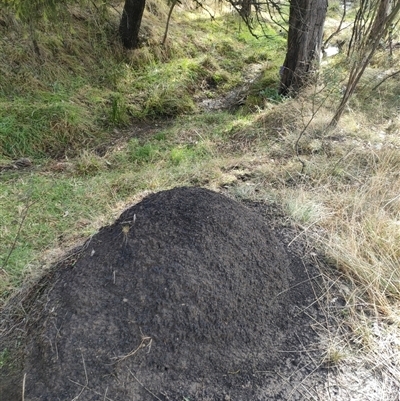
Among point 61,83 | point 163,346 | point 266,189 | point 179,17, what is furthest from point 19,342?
point 179,17

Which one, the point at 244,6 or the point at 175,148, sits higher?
the point at 244,6

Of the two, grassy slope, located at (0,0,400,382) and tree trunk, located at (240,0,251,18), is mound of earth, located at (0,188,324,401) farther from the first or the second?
tree trunk, located at (240,0,251,18)

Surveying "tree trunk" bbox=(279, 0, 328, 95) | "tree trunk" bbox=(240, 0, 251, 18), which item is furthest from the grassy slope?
"tree trunk" bbox=(240, 0, 251, 18)

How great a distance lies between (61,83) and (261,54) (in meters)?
4.73

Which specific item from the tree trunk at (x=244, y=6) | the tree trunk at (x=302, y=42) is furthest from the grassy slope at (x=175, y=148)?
the tree trunk at (x=244, y=6)

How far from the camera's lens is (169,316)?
1740mm

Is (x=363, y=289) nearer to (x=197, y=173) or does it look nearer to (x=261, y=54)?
(x=197, y=173)

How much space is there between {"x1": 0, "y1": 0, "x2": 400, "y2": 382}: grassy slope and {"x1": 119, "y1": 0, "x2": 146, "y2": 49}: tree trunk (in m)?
0.21

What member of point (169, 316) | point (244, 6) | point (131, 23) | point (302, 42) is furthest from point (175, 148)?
point (131, 23)

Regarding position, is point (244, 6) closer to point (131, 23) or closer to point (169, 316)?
point (131, 23)

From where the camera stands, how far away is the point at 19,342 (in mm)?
1854

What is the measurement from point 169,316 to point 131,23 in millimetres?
6360

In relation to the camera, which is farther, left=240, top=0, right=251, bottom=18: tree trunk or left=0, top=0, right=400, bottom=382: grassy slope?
left=240, top=0, right=251, bottom=18: tree trunk

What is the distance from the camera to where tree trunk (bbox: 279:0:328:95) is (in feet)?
17.0
